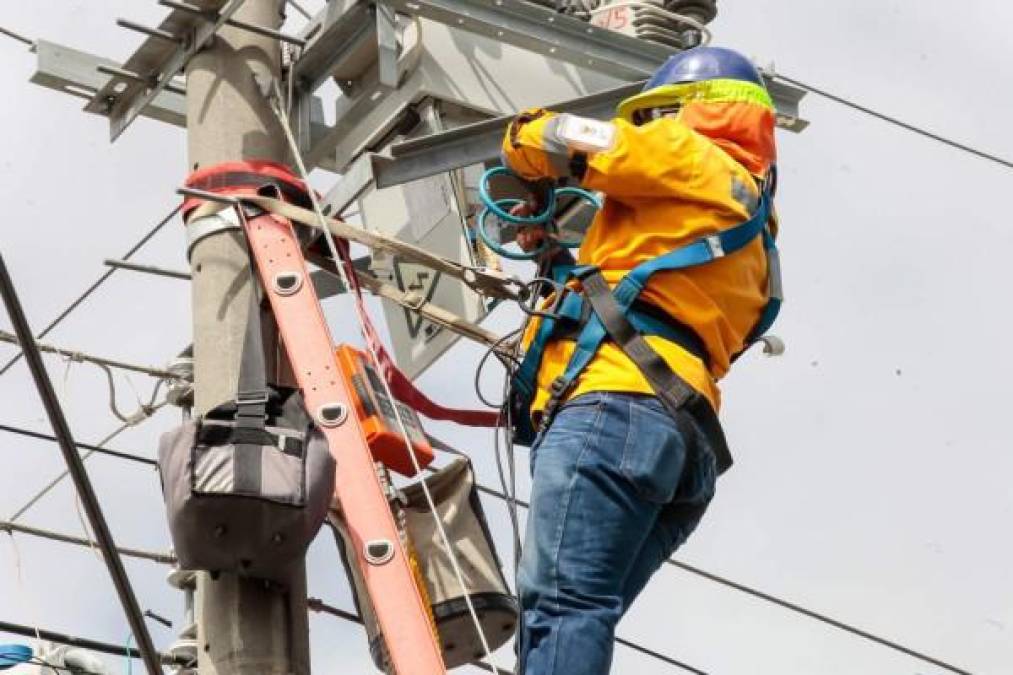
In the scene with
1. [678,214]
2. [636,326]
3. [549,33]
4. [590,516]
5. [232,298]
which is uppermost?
[549,33]

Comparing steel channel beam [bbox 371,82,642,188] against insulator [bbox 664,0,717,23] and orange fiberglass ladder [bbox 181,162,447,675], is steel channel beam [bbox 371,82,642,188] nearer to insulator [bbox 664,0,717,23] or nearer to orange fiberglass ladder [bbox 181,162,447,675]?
orange fiberglass ladder [bbox 181,162,447,675]

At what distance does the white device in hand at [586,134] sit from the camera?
669 cm

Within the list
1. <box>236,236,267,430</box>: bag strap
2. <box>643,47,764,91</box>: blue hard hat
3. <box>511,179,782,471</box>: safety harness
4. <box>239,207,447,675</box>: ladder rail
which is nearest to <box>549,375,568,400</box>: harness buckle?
<box>511,179,782,471</box>: safety harness

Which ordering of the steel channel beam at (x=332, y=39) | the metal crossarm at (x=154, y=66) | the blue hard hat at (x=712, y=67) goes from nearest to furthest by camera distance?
the blue hard hat at (x=712, y=67), the metal crossarm at (x=154, y=66), the steel channel beam at (x=332, y=39)

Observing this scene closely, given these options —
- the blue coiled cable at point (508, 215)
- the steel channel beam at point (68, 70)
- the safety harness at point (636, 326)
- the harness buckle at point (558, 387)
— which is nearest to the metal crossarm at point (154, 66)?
the steel channel beam at point (68, 70)

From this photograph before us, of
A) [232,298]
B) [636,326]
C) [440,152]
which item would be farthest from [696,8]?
[636,326]

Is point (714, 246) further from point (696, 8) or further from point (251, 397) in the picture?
point (696, 8)

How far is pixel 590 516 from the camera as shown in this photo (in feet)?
21.3

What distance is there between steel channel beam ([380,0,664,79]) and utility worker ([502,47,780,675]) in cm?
132

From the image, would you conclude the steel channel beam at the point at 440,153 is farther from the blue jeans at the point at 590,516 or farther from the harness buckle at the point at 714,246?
the blue jeans at the point at 590,516

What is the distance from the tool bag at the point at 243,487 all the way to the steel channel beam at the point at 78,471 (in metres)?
0.39

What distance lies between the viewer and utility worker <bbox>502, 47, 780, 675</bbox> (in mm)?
6488

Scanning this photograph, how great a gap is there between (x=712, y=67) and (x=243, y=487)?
1635mm

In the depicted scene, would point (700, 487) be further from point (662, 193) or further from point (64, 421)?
point (64, 421)
